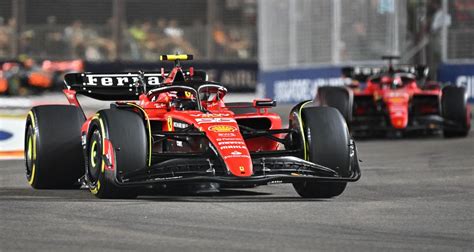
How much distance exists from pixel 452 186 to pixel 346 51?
20960 millimetres

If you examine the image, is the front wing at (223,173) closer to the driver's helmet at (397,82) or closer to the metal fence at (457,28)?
the driver's helmet at (397,82)

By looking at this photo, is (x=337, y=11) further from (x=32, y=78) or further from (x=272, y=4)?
(x=32, y=78)

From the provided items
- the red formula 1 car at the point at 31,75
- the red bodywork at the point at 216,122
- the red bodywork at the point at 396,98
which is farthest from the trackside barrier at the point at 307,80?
the red bodywork at the point at 216,122

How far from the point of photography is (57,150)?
12367mm

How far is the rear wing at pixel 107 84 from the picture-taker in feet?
44.9

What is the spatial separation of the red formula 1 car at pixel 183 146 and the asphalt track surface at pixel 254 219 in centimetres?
21

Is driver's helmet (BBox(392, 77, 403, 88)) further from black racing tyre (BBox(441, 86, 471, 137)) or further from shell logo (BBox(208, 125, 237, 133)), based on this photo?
shell logo (BBox(208, 125, 237, 133))

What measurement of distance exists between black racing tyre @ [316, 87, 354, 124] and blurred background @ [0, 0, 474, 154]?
1000 cm

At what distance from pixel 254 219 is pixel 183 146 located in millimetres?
2409

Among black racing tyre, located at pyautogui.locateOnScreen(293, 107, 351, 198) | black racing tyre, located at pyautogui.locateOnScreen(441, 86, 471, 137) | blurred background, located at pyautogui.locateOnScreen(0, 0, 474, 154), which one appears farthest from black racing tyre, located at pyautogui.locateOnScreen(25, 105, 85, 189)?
blurred background, located at pyautogui.locateOnScreen(0, 0, 474, 154)

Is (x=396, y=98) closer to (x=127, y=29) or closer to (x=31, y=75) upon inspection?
(x=31, y=75)

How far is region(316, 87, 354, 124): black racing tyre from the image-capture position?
20859 millimetres

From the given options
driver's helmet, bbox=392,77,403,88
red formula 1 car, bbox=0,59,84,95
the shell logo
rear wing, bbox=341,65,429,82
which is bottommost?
red formula 1 car, bbox=0,59,84,95

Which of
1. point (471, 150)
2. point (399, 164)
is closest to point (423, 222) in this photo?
point (399, 164)
